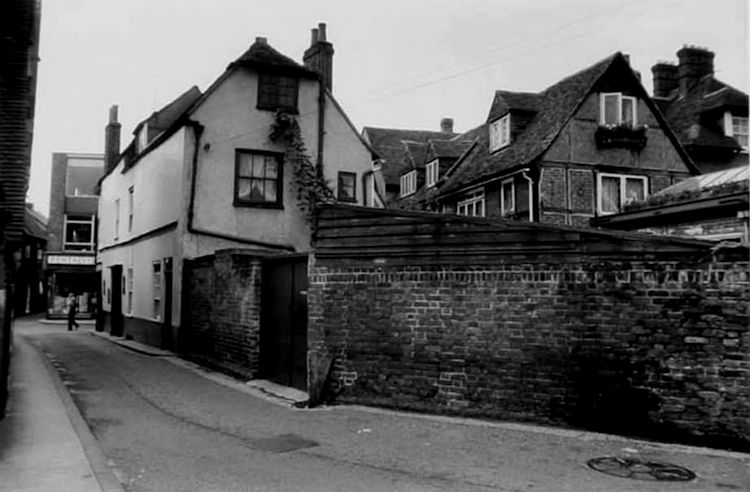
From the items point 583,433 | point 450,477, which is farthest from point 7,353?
point 583,433

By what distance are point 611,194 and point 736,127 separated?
8.64m

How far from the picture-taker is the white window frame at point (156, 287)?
2121 centimetres

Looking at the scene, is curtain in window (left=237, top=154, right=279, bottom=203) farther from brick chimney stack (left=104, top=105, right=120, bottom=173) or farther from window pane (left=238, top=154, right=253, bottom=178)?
brick chimney stack (left=104, top=105, right=120, bottom=173)

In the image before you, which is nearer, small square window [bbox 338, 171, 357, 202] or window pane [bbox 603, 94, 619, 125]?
small square window [bbox 338, 171, 357, 202]

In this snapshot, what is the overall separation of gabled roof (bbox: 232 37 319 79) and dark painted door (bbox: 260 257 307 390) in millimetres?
9399

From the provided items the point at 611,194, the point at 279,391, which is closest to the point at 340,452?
the point at 279,391

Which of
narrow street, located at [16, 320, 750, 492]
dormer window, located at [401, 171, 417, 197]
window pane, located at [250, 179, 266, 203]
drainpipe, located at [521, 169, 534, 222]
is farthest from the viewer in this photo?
dormer window, located at [401, 171, 417, 197]

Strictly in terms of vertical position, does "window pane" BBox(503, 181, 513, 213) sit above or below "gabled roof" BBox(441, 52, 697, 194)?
below

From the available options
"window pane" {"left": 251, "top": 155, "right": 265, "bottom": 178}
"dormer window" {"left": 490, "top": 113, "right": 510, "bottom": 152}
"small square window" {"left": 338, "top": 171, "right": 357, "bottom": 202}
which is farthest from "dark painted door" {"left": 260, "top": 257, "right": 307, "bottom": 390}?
"dormer window" {"left": 490, "top": 113, "right": 510, "bottom": 152}

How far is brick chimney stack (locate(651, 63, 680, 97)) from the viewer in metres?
35.3

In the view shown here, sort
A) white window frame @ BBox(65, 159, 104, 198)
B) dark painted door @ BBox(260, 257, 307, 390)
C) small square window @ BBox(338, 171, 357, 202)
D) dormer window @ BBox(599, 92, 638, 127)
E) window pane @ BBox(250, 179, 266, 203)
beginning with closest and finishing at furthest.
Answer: dark painted door @ BBox(260, 257, 307, 390)
window pane @ BBox(250, 179, 266, 203)
small square window @ BBox(338, 171, 357, 202)
dormer window @ BBox(599, 92, 638, 127)
white window frame @ BBox(65, 159, 104, 198)

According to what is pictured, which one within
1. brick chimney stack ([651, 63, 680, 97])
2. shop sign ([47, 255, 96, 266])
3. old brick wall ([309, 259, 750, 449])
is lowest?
old brick wall ([309, 259, 750, 449])

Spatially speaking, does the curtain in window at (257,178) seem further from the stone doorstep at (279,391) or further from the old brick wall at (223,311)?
the stone doorstep at (279,391)

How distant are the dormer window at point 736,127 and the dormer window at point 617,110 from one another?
640cm
